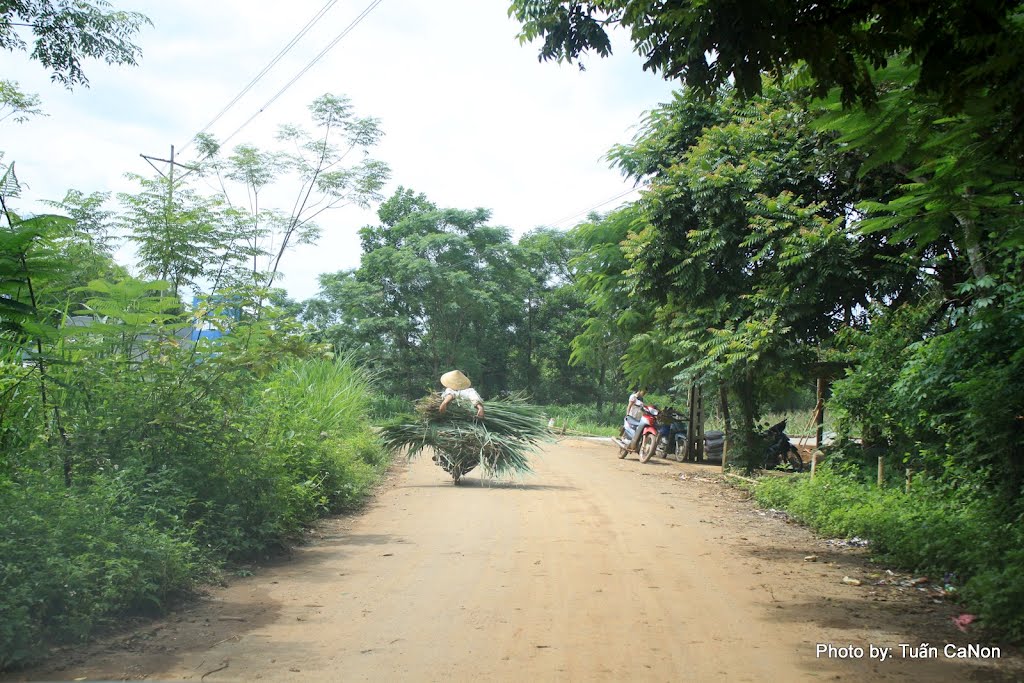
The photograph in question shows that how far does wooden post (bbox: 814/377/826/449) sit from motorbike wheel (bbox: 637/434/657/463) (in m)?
6.92

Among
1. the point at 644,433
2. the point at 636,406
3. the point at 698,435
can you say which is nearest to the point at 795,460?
the point at 698,435

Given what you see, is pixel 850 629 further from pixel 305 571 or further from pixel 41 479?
pixel 41 479

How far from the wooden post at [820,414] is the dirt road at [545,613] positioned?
127 inches

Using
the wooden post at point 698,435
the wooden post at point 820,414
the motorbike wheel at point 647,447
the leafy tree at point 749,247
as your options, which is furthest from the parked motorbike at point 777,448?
the wooden post at point 820,414

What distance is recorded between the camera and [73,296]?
313 inches

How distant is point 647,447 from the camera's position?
2070 cm

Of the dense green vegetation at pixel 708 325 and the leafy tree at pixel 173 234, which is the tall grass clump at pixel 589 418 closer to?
the dense green vegetation at pixel 708 325

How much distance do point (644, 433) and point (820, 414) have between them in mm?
7434

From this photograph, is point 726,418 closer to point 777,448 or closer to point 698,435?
point 777,448

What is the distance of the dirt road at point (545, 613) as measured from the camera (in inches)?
189

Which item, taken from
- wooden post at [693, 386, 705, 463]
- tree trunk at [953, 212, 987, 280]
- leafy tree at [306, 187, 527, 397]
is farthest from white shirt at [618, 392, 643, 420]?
leafy tree at [306, 187, 527, 397]

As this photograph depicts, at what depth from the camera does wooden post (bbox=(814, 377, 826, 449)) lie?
512 inches

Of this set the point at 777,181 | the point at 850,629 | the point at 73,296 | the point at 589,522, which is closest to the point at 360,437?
the point at 589,522

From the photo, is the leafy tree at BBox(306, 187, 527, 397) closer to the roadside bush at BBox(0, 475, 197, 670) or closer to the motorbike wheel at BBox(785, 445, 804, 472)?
the motorbike wheel at BBox(785, 445, 804, 472)
